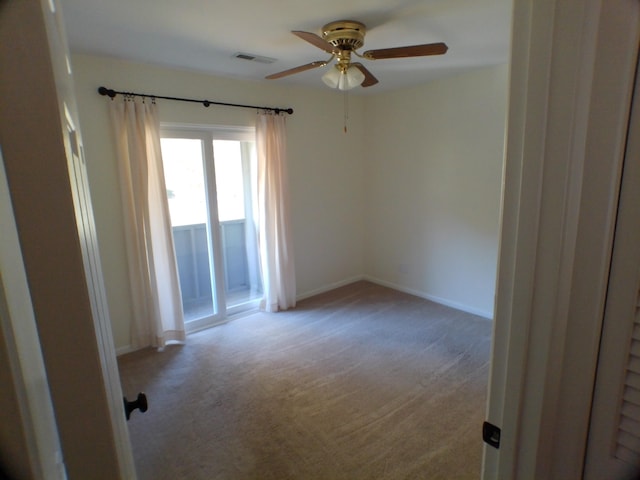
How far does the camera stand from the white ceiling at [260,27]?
1891 mm

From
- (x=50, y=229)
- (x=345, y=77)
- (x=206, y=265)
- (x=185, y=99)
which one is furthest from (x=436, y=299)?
(x=50, y=229)

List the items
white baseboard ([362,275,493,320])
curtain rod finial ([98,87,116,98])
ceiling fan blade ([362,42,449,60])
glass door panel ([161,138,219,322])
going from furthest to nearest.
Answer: white baseboard ([362,275,493,320]) < glass door panel ([161,138,219,322]) < curtain rod finial ([98,87,116,98]) < ceiling fan blade ([362,42,449,60])

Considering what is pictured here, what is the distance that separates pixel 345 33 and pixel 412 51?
1.61 ft

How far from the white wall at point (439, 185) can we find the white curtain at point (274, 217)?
4.75ft

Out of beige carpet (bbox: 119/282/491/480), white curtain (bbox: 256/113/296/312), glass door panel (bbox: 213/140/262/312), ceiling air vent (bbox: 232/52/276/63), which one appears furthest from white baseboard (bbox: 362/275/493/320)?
ceiling air vent (bbox: 232/52/276/63)

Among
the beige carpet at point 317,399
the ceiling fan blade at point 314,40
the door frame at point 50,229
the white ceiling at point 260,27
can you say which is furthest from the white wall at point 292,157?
the door frame at point 50,229

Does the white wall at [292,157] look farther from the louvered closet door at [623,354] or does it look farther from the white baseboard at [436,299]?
the louvered closet door at [623,354]

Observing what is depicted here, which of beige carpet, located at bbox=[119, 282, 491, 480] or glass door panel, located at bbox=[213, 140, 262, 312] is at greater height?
glass door panel, located at bbox=[213, 140, 262, 312]

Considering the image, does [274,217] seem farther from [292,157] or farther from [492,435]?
[492,435]

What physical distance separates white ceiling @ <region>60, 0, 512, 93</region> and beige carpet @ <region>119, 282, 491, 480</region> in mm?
2555

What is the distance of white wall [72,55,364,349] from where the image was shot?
274cm

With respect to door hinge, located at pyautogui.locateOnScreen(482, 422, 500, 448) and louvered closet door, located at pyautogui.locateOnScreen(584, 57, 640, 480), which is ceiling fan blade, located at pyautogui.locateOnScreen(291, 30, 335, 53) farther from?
door hinge, located at pyautogui.locateOnScreen(482, 422, 500, 448)

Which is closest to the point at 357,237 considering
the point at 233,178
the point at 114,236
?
the point at 233,178

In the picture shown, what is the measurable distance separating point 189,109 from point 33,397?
129 inches
